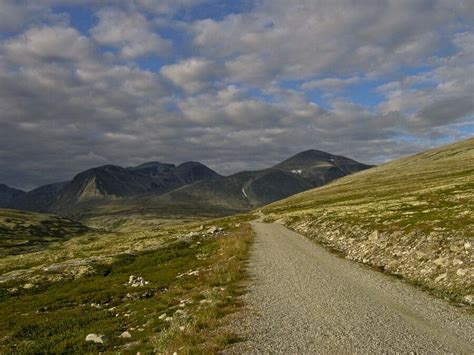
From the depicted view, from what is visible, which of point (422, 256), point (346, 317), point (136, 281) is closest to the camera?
point (346, 317)

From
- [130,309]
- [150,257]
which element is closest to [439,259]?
[130,309]

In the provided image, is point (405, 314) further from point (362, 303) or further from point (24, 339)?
point (24, 339)

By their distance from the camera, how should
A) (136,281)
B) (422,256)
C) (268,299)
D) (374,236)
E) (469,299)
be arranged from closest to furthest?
(469,299)
(268,299)
(422,256)
(136,281)
(374,236)

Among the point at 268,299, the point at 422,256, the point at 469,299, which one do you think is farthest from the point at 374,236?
the point at 268,299

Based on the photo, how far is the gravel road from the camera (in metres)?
13.4

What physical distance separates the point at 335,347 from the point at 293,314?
406 cm

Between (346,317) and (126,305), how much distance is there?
14.7 meters

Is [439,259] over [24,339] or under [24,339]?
over

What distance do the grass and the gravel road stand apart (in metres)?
1.57

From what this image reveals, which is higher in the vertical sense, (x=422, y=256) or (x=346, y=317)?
(x=422, y=256)

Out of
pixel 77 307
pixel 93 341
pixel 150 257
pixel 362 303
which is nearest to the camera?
pixel 93 341

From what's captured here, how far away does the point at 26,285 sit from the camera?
35562 mm

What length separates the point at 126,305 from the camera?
24.3 m

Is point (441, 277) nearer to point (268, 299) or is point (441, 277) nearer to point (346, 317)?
point (346, 317)
